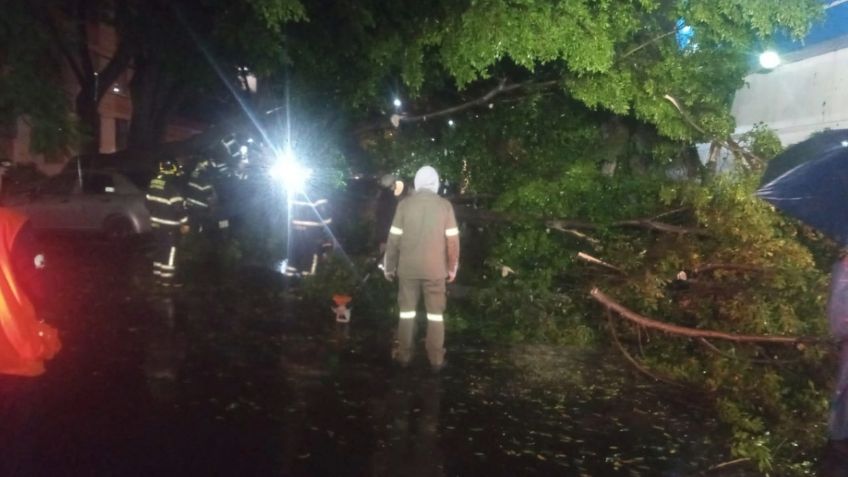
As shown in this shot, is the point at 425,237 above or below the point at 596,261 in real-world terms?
above

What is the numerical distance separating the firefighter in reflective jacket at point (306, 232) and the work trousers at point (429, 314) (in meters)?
4.17

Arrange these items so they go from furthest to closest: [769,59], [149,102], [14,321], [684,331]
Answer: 1. [149,102]
2. [769,59]
3. [684,331]
4. [14,321]

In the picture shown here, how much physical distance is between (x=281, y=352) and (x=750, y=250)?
166 inches

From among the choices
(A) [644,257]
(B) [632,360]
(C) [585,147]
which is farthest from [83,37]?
(B) [632,360]

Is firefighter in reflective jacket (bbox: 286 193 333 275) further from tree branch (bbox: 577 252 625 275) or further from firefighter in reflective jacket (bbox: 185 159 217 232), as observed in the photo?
tree branch (bbox: 577 252 625 275)

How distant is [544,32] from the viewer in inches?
371

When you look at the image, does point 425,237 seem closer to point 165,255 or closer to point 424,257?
point 424,257

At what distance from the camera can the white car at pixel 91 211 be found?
16750 mm

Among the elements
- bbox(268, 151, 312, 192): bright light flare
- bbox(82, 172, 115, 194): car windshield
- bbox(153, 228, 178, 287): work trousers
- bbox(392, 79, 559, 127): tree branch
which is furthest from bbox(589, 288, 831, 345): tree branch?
bbox(82, 172, 115, 194): car windshield

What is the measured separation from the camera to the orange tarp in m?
6.08

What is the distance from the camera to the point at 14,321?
20.0ft

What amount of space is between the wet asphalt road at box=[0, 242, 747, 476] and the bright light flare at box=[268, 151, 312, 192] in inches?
133

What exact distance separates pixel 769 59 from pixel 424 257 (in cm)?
617

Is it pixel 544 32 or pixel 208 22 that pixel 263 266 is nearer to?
pixel 208 22
